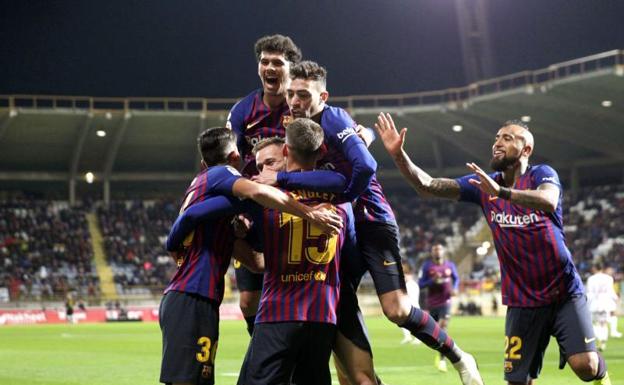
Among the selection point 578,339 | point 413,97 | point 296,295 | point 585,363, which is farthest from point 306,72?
point 413,97

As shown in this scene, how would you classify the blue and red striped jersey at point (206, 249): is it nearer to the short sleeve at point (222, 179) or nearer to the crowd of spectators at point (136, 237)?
the short sleeve at point (222, 179)

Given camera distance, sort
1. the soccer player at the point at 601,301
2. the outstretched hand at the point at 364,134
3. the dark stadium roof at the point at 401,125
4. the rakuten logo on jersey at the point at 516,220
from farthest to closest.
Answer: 1. the dark stadium roof at the point at 401,125
2. the soccer player at the point at 601,301
3. the rakuten logo on jersey at the point at 516,220
4. the outstretched hand at the point at 364,134

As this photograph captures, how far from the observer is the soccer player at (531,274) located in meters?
8.05

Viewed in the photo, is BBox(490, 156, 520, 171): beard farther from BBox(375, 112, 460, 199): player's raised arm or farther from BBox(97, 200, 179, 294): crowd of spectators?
BBox(97, 200, 179, 294): crowd of spectators

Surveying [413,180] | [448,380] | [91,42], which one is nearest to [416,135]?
[91,42]

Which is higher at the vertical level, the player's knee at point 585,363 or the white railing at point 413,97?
the white railing at point 413,97

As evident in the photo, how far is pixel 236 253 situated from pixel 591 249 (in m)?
41.0

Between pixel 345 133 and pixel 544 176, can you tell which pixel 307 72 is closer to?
pixel 345 133

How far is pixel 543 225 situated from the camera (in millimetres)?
8266

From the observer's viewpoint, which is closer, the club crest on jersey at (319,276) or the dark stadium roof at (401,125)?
the club crest on jersey at (319,276)

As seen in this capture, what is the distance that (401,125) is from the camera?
51.9 meters

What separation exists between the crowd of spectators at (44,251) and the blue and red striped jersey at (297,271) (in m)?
38.5

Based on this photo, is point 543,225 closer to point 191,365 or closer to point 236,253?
point 236,253

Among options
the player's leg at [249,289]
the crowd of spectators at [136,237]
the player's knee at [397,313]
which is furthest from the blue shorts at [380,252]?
the crowd of spectators at [136,237]
